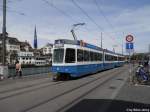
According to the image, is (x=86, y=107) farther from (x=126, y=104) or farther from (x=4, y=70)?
(x=4, y=70)

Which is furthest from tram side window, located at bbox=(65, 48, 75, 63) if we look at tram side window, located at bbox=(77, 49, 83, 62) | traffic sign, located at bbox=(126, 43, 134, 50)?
traffic sign, located at bbox=(126, 43, 134, 50)

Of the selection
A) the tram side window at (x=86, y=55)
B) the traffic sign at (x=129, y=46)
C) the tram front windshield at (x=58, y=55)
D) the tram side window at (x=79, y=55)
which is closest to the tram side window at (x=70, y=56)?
the tram front windshield at (x=58, y=55)

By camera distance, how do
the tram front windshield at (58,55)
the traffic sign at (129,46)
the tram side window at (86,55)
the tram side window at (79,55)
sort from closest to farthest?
the tram front windshield at (58,55) → the traffic sign at (129,46) → the tram side window at (79,55) → the tram side window at (86,55)

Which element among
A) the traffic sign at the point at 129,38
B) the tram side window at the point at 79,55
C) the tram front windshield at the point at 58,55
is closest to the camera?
the traffic sign at the point at 129,38

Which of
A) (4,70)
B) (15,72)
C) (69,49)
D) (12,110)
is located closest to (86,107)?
(12,110)

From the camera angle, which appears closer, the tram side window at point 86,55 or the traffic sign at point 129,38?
the traffic sign at point 129,38

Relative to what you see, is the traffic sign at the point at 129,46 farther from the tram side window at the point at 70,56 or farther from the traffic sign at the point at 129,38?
the tram side window at the point at 70,56

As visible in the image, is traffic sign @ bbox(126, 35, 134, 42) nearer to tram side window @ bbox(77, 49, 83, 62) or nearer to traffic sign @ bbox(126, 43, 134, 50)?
traffic sign @ bbox(126, 43, 134, 50)

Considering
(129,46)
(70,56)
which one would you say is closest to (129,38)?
(129,46)

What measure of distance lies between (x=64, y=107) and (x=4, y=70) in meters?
17.0

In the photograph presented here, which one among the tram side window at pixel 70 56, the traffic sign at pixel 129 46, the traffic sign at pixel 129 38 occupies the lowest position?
the tram side window at pixel 70 56

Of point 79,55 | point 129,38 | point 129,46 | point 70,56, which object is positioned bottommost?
point 70,56

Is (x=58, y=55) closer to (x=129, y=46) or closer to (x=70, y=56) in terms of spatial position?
(x=70, y=56)

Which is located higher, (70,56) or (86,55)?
(86,55)
